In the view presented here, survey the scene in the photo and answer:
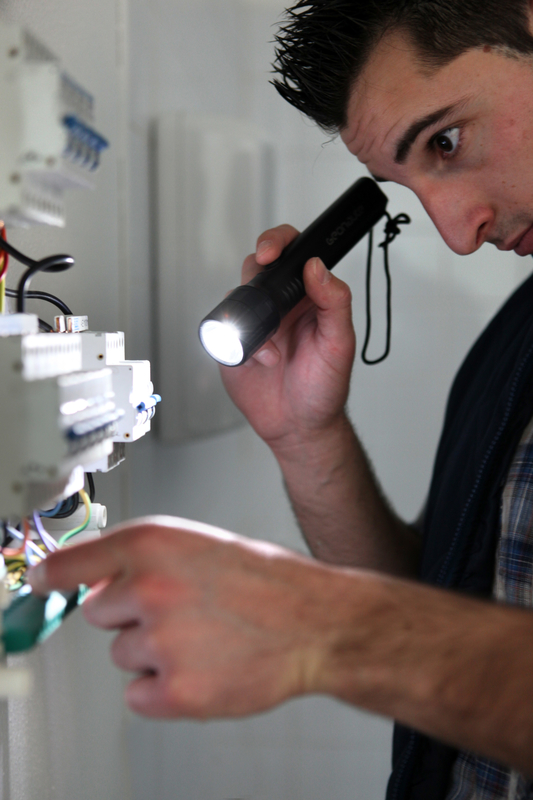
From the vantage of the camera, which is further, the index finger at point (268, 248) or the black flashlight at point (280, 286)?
the index finger at point (268, 248)

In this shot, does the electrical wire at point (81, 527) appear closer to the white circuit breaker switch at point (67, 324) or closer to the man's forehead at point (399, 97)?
the white circuit breaker switch at point (67, 324)

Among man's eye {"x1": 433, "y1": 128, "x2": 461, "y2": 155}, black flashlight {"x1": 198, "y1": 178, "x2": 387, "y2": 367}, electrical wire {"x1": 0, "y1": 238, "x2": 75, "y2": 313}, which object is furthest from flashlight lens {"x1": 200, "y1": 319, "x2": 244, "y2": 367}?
man's eye {"x1": 433, "y1": 128, "x2": 461, "y2": 155}

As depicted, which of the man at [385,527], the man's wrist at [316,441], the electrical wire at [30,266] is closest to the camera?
the man at [385,527]

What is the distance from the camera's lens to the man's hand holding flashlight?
38.5 inches

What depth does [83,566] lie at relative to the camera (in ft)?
1.39

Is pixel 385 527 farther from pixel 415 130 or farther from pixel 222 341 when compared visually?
pixel 415 130

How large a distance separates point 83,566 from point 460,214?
0.70 m

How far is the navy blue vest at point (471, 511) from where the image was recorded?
2.87 feet

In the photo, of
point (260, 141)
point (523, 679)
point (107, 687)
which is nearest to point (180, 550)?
point (523, 679)

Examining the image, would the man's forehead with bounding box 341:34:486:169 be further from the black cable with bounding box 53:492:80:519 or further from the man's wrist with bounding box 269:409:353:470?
the black cable with bounding box 53:492:80:519

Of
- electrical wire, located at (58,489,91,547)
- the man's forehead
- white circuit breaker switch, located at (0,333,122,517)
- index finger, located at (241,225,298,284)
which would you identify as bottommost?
electrical wire, located at (58,489,91,547)

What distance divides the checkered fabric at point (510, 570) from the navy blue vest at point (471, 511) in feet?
0.07

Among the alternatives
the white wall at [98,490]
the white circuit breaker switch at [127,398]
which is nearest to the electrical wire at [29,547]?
the white circuit breaker switch at [127,398]

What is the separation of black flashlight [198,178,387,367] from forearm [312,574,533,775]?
46 cm
